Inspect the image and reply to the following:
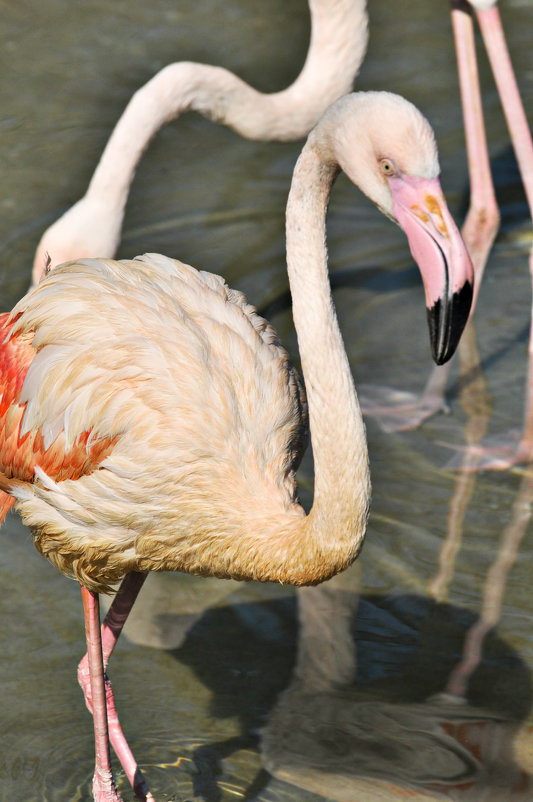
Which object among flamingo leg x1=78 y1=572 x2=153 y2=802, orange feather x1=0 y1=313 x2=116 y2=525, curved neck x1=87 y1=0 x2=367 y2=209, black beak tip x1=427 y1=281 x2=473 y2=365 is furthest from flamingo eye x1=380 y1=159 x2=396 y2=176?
curved neck x1=87 y1=0 x2=367 y2=209

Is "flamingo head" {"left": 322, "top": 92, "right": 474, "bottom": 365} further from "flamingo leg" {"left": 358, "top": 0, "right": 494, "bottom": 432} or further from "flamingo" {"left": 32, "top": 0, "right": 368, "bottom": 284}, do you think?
"flamingo leg" {"left": 358, "top": 0, "right": 494, "bottom": 432}

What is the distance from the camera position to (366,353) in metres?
5.93

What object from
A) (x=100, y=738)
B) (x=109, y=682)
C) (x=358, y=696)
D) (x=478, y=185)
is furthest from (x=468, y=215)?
(x=100, y=738)

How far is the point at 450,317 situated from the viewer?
9.60 ft

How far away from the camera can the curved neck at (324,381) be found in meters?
3.13

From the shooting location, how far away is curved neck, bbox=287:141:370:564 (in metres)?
3.13

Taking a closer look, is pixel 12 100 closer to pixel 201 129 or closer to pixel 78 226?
pixel 201 129

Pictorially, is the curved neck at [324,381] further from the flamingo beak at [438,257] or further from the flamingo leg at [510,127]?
the flamingo leg at [510,127]

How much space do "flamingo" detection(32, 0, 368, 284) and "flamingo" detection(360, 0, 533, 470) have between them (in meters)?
0.51

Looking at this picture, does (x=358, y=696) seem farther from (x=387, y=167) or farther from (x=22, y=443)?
(x=387, y=167)

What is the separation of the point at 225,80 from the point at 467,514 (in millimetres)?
2207

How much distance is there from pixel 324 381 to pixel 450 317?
0.40m

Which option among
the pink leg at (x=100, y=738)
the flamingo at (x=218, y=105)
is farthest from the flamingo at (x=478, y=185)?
the pink leg at (x=100, y=738)

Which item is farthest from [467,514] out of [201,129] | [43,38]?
[43,38]
